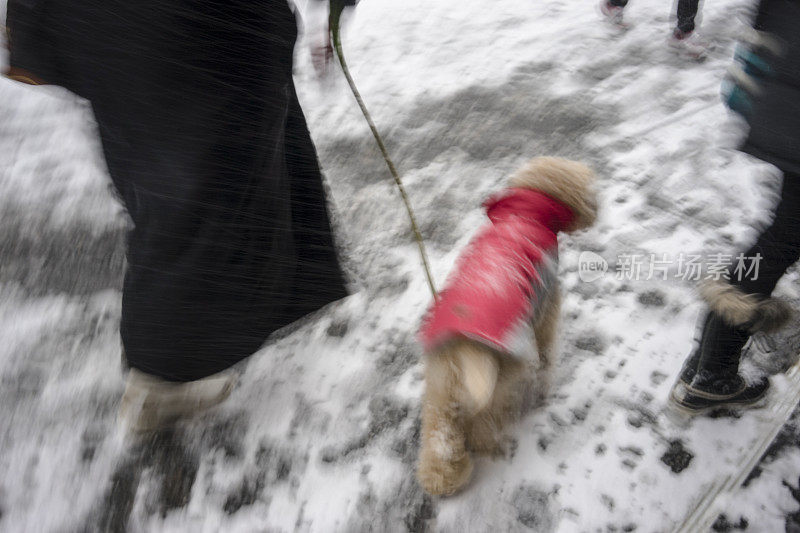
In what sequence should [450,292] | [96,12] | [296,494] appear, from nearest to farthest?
1. [96,12]
2. [450,292]
3. [296,494]

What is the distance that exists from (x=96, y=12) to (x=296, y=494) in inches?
46.0

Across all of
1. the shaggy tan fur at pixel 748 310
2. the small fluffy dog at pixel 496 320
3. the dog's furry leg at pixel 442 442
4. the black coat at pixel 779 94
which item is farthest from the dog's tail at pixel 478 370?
the black coat at pixel 779 94

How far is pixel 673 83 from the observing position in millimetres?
2576

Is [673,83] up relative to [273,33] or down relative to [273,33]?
down

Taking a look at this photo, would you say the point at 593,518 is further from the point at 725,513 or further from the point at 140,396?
the point at 140,396

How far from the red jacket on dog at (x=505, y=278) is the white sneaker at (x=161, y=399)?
27.1 inches

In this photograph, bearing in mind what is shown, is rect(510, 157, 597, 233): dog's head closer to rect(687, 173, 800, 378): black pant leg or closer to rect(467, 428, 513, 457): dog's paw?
rect(687, 173, 800, 378): black pant leg

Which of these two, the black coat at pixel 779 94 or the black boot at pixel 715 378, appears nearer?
the black coat at pixel 779 94

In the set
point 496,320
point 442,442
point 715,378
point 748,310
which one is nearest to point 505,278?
point 496,320

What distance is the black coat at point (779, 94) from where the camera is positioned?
2.76 feet

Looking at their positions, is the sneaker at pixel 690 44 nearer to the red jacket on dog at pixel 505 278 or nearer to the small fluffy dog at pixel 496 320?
the small fluffy dog at pixel 496 320

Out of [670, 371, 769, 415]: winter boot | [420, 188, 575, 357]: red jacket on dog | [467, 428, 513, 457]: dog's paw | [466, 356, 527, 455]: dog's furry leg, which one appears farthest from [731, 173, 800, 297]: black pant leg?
[467, 428, 513, 457]: dog's paw

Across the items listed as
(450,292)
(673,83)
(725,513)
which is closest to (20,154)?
(450,292)

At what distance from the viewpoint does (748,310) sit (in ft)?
3.53
